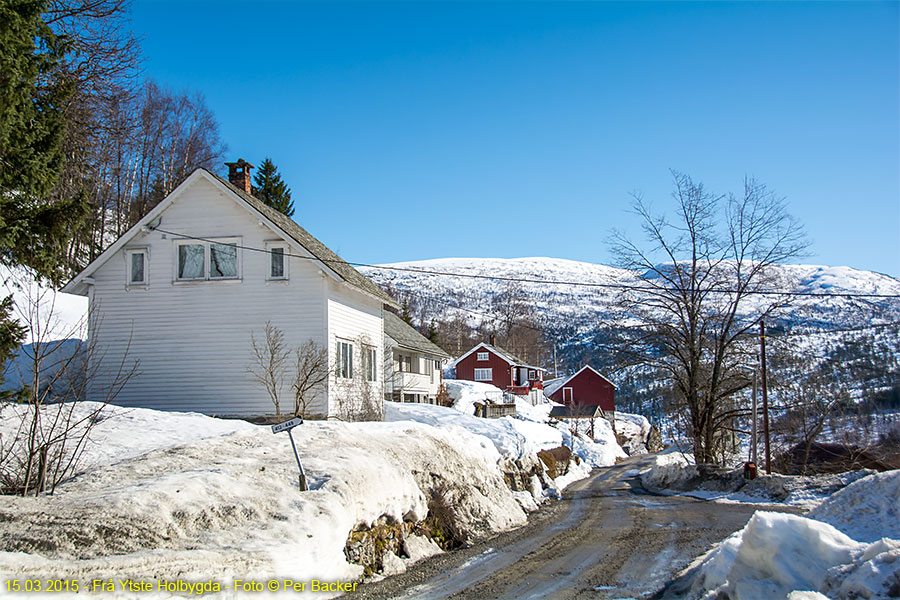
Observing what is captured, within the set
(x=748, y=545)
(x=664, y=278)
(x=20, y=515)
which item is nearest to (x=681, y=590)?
(x=748, y=545)

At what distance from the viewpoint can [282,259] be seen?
22375mm

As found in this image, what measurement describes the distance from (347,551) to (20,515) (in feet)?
13.9

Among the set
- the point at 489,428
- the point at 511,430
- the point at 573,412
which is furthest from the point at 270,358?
the point at 573,412

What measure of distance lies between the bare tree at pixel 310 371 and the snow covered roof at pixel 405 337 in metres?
17.5

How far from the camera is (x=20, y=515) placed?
760 centimetres

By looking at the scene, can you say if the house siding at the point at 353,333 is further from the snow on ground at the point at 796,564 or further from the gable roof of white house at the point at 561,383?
the gable roof of white house at the point at 561,383

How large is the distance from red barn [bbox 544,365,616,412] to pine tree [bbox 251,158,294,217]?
160ft

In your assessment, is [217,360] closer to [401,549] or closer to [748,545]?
[401,549]

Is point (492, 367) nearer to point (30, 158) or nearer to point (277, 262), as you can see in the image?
point (277, 262)

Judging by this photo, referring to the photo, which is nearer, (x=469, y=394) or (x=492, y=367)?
(x=469, y=394)

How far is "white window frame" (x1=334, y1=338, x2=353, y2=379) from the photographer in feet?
75.2

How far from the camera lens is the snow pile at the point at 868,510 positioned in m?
9.59

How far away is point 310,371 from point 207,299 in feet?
15.6

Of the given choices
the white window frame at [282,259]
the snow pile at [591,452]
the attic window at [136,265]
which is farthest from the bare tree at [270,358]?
the snow pile at [591,452]
